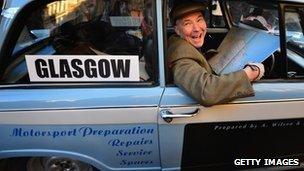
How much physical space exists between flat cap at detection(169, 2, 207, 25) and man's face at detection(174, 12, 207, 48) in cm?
3

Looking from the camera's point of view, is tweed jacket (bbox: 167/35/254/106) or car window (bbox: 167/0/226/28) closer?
tweed jacket (bbox: 167/35/254/106)

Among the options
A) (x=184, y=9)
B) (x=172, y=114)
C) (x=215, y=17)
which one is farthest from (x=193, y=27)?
(x=215, y=17)

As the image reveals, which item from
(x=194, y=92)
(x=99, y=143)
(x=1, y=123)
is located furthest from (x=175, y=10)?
(x=1, y=123)

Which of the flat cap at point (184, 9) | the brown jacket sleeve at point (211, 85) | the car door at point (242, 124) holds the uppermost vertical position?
the flat cap at point (184, 9)

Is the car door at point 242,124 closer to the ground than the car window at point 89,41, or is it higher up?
closer to the ground

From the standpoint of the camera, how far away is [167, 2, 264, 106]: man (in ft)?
8.63

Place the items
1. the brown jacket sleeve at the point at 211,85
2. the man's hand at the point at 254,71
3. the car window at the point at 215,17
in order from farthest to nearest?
the car window at the point at 215,17, the man's hand at the point at 254,71, the brown jacket sleeve at the point at 211,85

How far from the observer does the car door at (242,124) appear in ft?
9.05

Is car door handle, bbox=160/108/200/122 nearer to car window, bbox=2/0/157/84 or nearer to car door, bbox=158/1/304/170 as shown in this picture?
car door, bbox=158/1/304/170

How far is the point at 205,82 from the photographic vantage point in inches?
103

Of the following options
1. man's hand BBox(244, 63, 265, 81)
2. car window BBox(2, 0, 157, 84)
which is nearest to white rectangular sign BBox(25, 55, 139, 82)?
car window BBox(2, 0, 157, 84)

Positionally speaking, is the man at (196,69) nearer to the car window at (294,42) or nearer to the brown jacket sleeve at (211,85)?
the brown jacket sleeve at (211,85)

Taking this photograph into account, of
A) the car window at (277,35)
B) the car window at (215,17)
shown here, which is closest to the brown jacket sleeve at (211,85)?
the car window at (277,35)

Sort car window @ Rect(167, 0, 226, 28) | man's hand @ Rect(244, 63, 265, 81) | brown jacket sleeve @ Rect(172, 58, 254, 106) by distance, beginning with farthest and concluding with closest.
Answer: car window @ Rect(167, 0, 226, 28)
man's hand @ Rect(244, 63, 265, 81)
brown jacket sleeve @ Rect(172, 58, 254, 106)
